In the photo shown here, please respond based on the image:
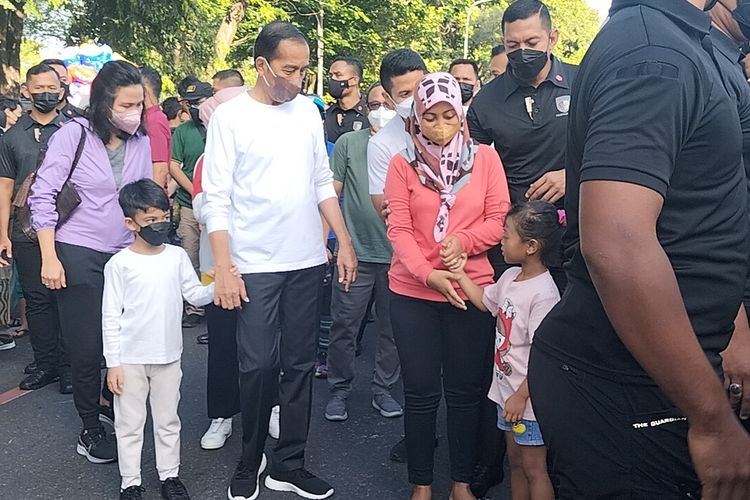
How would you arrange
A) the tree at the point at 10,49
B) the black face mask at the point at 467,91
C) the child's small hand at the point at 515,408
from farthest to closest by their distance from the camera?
the tree at the point at 10,49, the black face mask at the point at 467,91, the child's small hand at the point at 515,408

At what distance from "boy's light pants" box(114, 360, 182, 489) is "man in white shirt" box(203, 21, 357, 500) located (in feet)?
1.09

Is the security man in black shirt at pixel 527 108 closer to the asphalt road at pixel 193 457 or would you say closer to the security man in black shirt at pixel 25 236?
the asphalt road at pixel 193 457

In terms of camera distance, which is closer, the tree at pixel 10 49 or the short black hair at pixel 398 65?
the short black hair at pixel 398 65

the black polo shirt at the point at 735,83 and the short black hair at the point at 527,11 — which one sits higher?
the short black hair at the point at 527,11

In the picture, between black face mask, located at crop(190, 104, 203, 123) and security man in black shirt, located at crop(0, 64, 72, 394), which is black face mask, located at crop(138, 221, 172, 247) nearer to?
security man in black shirt, located at crop(0, 64, 72, 394)

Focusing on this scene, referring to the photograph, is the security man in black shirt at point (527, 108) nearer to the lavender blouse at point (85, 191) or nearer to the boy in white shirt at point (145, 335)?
the boy in white shirt at point (145, 335)

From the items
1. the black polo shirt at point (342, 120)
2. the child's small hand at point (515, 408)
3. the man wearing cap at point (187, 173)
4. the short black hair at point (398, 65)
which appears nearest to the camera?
the child's small hand at point (515, 408)

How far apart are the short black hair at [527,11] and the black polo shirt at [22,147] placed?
3.03 metres

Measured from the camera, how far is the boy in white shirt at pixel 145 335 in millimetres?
3379

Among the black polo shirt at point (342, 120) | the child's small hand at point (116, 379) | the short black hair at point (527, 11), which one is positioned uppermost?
the short black hair at point (527, 11)

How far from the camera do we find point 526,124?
339 cm

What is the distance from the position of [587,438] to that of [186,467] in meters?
2.78

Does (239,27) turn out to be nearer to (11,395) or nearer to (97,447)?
(11,395)

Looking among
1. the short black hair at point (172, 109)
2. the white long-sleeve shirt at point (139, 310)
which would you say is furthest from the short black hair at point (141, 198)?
the short black hair at point (172, 109)
